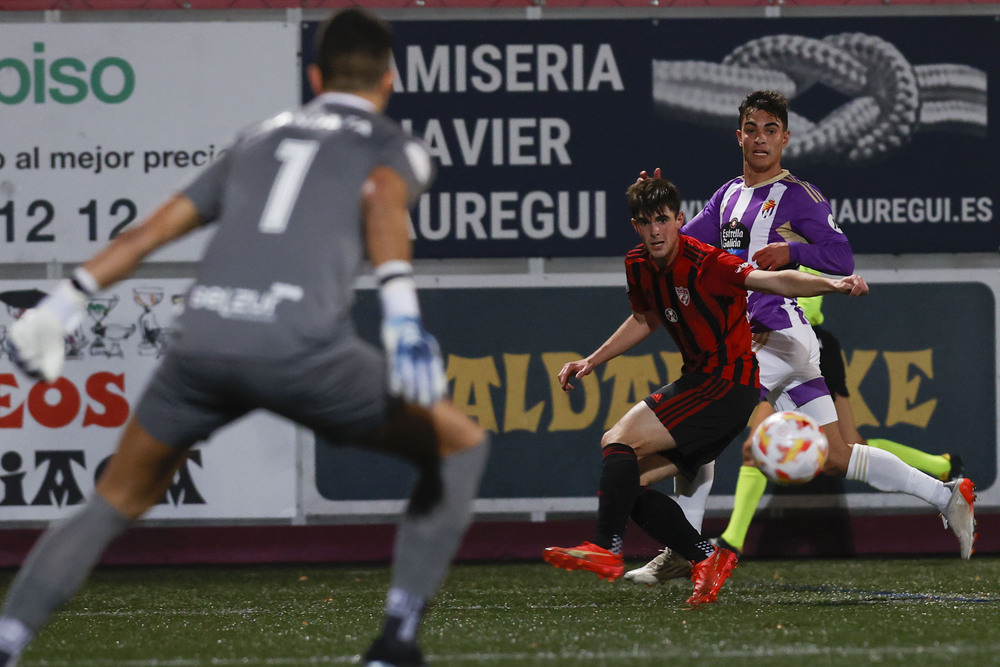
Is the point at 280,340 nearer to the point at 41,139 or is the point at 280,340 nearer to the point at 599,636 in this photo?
the point at 599,636

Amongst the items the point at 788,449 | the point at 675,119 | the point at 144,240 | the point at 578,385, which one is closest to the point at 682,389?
the point at 788,449

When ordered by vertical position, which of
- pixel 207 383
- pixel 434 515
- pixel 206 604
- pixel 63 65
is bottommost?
pixel 206 604

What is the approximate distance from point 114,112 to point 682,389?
3.53 meters

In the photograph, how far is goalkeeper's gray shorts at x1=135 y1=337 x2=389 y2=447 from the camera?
115 inches

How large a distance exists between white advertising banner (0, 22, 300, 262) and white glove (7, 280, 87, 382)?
4.19 m

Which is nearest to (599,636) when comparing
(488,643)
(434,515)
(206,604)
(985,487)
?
(488,643)

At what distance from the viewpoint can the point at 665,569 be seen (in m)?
5.73

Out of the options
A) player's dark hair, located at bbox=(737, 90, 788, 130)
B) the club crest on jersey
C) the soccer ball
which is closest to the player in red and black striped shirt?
the soccer ball

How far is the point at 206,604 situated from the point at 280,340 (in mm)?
3224

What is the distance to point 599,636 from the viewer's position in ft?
15.1

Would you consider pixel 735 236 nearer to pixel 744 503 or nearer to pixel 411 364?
pixel 744 503

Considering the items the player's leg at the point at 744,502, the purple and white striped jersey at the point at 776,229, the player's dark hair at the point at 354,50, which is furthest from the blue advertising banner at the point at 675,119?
the player's dark hair at the point at 354,50

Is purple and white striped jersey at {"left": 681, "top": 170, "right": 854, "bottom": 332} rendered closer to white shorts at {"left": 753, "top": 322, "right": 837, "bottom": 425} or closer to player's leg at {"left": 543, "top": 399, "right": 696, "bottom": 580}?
white shorts at {"left": 753, "top": 322, "right": 837, "bottom": 425}

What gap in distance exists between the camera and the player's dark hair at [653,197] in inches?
207
